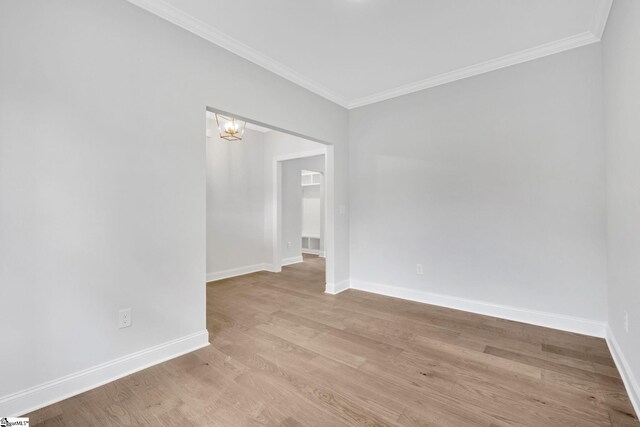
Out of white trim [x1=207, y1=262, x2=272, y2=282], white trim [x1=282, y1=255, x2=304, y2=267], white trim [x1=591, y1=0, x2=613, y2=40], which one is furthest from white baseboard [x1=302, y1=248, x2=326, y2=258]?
white trim [x1=591, y1=0, x2=613, y2=40]

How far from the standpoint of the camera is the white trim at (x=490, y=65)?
8.27 feet

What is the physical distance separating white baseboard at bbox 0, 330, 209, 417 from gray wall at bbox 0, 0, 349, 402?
0.14ft

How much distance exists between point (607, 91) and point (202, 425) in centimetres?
373

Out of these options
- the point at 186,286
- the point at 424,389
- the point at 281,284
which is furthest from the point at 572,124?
the point at 281,284

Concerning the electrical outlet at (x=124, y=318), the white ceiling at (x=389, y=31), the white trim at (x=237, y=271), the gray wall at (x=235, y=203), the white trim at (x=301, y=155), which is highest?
the white ceiling at (x=389, y=31)

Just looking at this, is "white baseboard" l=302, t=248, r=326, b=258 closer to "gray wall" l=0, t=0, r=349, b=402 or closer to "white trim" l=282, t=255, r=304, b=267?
"white trim" l=282, t=255, r=304, b=267

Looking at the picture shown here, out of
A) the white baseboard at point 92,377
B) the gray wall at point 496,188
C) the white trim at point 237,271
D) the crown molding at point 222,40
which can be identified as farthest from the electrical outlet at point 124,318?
the gray wall at point 496,188

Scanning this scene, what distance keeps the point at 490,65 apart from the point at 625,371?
281 cm

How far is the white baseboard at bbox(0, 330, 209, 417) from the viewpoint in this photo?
1.56 metres

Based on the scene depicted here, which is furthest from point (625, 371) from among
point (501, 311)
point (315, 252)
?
point (315, 252)

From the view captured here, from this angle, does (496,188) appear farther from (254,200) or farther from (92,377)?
(254,200)

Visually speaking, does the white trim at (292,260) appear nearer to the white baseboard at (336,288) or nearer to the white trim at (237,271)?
the white trim at (237,271)

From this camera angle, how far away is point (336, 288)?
3.86 metres

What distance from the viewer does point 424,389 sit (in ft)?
5.91
